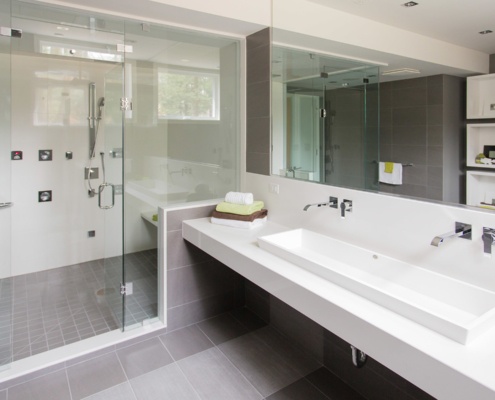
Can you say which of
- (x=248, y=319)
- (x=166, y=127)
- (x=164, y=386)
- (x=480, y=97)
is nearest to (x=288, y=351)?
(x=248, y=319)

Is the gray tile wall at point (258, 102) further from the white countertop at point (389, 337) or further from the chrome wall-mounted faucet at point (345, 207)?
the white countertop at point (389, 337)

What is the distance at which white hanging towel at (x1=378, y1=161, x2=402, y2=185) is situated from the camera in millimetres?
1890

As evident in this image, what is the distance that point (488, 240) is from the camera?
1.56 meters

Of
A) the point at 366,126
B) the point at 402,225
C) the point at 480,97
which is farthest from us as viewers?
the point at 366,126

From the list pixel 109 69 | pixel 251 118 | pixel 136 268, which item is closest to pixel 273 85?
pixel 251 118

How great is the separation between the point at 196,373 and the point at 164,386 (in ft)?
0.69

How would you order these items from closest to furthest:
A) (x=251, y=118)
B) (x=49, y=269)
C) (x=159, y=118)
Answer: (x=159, y=118) → (x=251, y=118) → (x=49, y=269)

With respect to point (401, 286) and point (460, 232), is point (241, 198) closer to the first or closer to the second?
point (401, 286)

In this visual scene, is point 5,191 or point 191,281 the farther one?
point 191,281

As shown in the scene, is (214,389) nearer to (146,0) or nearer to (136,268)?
Answer: (136,268)

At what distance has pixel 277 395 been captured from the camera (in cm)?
219

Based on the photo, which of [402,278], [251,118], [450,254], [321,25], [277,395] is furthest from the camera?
[251,118]

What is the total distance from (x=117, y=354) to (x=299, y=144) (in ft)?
6.30

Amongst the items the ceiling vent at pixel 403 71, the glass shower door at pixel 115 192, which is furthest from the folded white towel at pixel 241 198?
the ceiling vent at pixel 403 71
